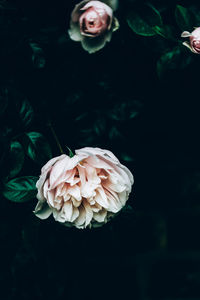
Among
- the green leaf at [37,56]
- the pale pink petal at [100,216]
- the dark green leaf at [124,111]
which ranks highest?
the green leaf at [37,56]

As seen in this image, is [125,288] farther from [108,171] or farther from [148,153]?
[108,171]

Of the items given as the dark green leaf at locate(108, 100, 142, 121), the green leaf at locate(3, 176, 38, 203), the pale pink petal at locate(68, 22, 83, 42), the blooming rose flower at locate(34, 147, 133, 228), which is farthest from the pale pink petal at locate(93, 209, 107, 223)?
the pale pink petal at locate(68, 22, 83, 42)

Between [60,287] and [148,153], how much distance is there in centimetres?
44

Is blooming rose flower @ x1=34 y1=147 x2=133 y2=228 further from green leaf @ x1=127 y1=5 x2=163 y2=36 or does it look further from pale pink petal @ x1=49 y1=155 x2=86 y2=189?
green leaf @ x1=127 y1=5 x2=163 y2=36

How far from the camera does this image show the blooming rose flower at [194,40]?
0.73 m

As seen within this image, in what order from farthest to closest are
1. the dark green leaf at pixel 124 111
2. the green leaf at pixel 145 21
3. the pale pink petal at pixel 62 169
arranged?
1. the dark green leaf at pixel 124 111
2. the green leaf at pixel 145 21
3. the pale pink petal at pixel 62 169

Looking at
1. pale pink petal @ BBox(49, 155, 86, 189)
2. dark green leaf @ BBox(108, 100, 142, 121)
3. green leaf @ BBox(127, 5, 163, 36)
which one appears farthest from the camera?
dark green leaf @ BBox(108, 100, 142, 121)

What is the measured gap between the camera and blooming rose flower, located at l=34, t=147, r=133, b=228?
683 mm

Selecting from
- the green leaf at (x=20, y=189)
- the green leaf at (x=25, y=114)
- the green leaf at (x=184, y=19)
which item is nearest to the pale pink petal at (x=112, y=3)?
the green leaf at (x=184, y=19)

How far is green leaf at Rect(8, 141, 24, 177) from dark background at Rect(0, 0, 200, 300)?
0.01 metres

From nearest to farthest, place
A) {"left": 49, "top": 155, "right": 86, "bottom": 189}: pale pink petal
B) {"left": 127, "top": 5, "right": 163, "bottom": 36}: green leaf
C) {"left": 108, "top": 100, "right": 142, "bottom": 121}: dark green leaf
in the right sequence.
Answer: {"left": 49, "top": 155, "right": 86, "bottom": 189}: pale pink petal < {"left": 127, "top": 5, "right": 163, "bottom": 36}: green leaf < {"left": 108, "top": 100, "right": 142, "bottom": 121}: dark green leaf

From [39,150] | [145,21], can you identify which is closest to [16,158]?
[39,150]

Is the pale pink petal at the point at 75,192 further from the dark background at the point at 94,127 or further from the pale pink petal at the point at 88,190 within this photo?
the dark background at the point at 94,127

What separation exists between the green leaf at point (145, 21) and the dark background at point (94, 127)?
4 centimetres
